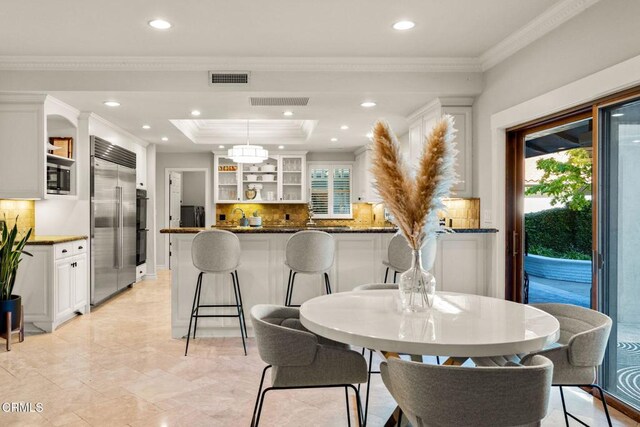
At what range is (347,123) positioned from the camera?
19.3 feet

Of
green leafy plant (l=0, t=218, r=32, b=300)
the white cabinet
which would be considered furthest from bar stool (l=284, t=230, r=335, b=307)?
the white cabinet

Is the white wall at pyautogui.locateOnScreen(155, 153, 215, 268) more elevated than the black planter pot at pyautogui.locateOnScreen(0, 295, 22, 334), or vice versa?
the white wall at pyautogui.locateOnScreen(155, 153, 215, 268)

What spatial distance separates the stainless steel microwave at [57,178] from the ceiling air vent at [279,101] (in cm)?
221

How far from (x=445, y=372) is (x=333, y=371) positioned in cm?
72

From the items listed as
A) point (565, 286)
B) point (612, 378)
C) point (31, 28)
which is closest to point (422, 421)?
point (612, 378)

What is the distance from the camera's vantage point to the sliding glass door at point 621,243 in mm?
2613

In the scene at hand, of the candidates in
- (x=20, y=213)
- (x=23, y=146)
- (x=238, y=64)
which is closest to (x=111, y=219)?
(x=20, y=213)

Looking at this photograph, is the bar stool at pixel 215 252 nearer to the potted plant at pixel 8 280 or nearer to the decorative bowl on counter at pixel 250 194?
the potted plant at pixel 8 280

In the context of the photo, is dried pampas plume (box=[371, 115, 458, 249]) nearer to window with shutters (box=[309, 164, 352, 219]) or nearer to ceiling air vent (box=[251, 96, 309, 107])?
ceiling air vent (box=[251, 96, 309, 107])

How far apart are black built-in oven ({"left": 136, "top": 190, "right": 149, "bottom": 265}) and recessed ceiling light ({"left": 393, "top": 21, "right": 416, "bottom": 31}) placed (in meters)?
5.02

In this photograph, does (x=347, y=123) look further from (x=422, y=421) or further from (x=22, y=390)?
(x=422, y=421)

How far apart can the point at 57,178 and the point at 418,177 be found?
440cm

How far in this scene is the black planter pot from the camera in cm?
377

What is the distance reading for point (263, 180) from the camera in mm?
8469
